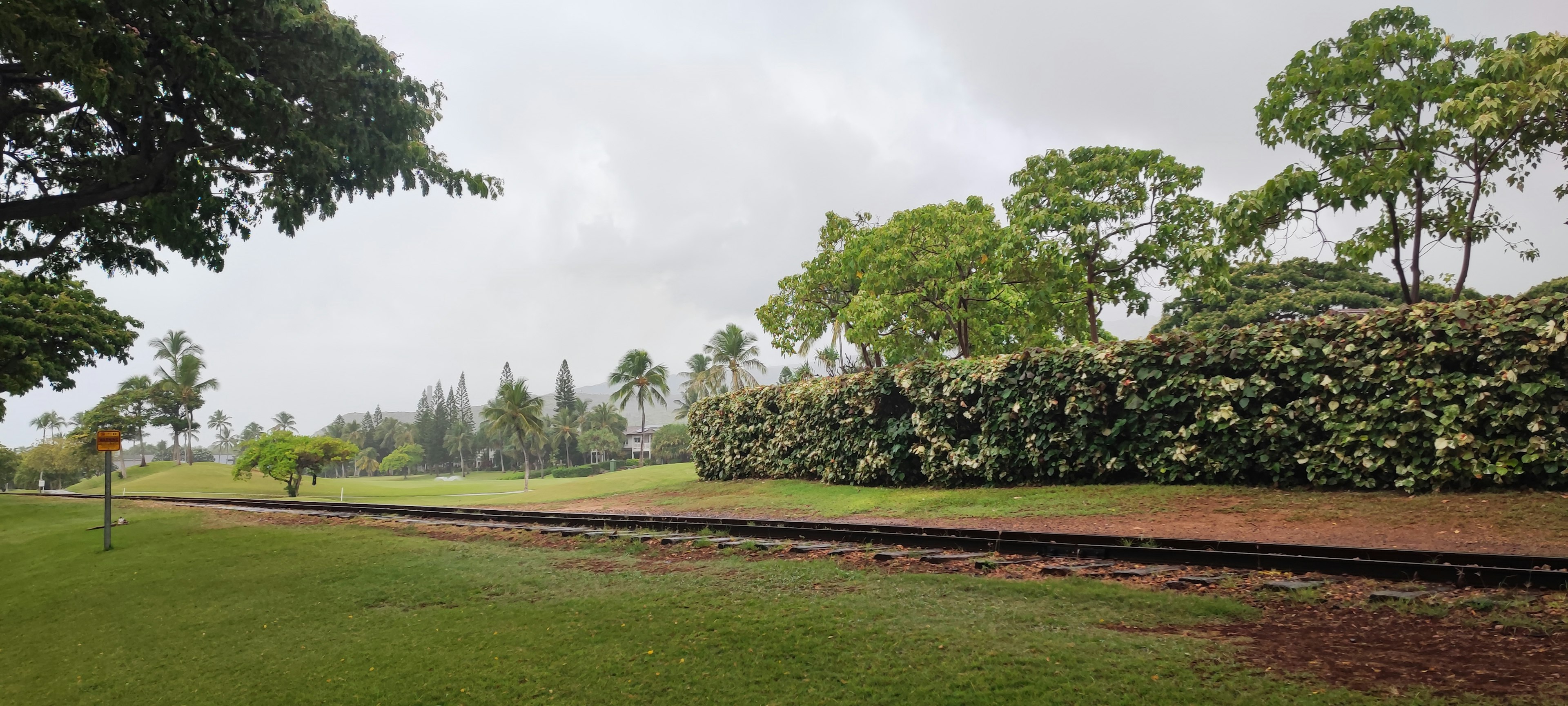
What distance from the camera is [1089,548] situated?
8953mm

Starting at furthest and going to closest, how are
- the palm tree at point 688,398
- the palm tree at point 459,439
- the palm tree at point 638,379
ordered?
the palm tree at point 459,439, the palm tree at point 688,398, the palm tree at point 638,379

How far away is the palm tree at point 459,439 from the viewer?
319 ft

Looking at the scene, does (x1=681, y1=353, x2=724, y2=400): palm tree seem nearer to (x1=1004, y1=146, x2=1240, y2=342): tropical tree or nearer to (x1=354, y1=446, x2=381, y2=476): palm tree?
(x1=1004, y1=146, x2=1240, y2=342): tropical tree

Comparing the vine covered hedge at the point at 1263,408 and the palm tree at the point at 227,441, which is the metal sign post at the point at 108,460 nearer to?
the vine covered hedge at the point at 1263,408

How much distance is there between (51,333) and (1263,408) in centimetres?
3577

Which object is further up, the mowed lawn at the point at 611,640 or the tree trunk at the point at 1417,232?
the tree trunk at the point at 1417,232

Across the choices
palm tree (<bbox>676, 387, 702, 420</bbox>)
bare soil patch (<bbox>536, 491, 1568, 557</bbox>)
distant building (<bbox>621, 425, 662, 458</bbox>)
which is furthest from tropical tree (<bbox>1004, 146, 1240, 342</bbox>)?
distant building (<bbox>621, 425, 662, 458</bbox>)

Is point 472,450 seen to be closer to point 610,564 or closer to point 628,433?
point 628,433

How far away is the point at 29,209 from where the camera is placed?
27.9ft

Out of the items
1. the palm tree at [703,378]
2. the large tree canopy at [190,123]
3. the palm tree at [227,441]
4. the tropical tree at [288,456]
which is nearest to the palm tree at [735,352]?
the palm tree at [703,378]

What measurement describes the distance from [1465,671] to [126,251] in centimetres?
1577

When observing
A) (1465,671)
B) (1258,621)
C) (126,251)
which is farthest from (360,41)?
(1465,671)

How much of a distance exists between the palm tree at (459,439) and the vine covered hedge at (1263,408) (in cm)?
8786

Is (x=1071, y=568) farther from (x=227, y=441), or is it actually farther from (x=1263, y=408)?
(x=227, y=441)
